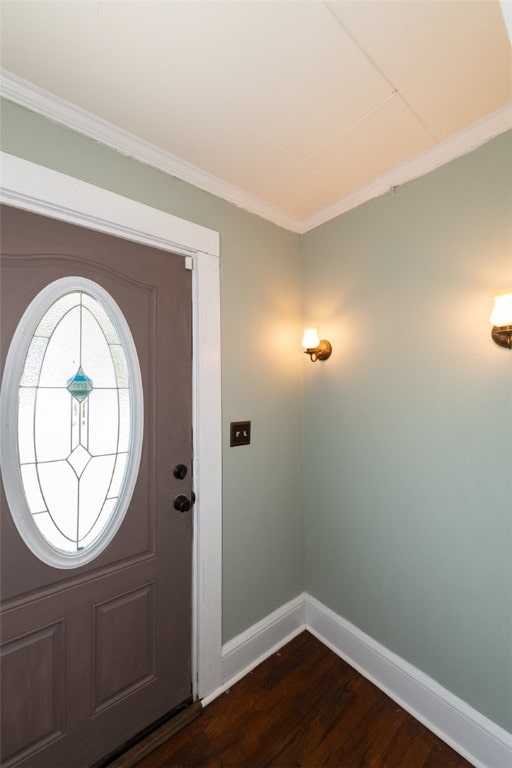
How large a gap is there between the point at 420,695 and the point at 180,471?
1459mm

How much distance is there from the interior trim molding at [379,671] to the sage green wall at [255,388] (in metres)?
0.09

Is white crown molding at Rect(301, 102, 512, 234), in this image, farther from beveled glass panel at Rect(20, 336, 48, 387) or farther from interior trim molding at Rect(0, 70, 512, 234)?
beveled glass panel at Rect(20, 336, 48, 387)

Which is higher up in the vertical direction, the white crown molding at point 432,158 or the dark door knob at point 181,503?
the white crown molding at point 432,158

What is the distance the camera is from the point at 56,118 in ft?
3.85

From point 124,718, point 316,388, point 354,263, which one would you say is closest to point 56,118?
point 354,263

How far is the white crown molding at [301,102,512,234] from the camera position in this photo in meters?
1.23

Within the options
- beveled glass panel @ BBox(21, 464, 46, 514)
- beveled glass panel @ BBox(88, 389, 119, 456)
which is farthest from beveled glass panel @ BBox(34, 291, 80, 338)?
beveled glass panel @ BBox(21, 464, 46, 514)

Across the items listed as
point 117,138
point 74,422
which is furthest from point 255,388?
point 117,138

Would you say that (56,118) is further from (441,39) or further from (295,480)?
(295,480)

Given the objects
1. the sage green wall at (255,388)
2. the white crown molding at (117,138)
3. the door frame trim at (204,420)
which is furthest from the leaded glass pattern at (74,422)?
the white crown molding at (117,138)

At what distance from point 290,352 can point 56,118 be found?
1451mm

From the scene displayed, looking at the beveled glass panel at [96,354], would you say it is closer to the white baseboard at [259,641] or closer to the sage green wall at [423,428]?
the sage green wall at [423,428]

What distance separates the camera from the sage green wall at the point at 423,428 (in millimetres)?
1250

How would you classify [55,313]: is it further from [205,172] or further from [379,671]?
[379,671]
